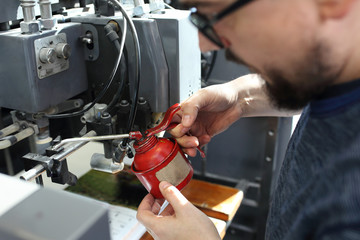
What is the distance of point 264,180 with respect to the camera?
1.83 m

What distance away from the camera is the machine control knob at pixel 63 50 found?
0.91 meters

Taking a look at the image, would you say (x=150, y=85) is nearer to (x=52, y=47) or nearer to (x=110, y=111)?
(x=110, y=111)

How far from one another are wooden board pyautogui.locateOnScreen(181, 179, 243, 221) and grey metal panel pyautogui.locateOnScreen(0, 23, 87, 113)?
643 mm

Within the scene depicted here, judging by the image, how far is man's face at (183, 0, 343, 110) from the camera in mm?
545

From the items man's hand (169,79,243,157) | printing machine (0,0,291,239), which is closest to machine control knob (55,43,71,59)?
printing machine (0,0,291,239)

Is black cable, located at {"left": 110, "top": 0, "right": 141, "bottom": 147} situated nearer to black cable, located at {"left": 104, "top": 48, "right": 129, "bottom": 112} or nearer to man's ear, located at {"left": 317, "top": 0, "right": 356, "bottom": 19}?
black cable, located at {"left": 104, "top": 48, "right": 129, "bottom": 112}

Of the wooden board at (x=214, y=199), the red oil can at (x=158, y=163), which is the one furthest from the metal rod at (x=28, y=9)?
the wooden board at (x=214, y=199)

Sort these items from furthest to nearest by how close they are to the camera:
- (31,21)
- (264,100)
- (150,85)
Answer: (264,100) < (150,85) < (31,21)

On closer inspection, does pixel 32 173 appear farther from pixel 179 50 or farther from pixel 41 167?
pixel 179 50

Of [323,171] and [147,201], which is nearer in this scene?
[323,171]

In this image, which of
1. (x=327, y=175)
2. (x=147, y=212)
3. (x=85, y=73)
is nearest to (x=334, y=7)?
(x=327, y=175)

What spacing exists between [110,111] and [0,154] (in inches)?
16.3

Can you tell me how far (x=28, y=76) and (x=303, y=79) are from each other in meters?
0.61

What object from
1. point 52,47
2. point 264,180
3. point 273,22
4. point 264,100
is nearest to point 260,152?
point 264,180
